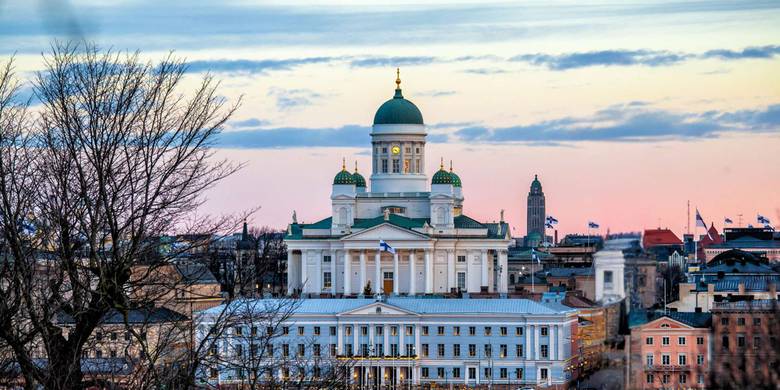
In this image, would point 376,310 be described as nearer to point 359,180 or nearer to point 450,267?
point 450,267

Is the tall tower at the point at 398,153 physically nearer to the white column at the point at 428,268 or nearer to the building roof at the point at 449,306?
the white column at the point at 428,268

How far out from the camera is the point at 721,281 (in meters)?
101

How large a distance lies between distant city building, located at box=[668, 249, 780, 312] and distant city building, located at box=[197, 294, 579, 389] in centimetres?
597

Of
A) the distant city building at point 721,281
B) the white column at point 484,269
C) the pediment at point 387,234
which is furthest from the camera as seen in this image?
the pediment at point 387,234

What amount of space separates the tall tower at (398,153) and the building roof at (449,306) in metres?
36.4

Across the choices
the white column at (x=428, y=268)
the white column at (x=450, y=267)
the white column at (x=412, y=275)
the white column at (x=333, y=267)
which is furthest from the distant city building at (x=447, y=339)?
the white column at (x=333, y=267)

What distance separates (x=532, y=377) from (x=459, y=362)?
13.2ft

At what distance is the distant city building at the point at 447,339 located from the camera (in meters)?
88.3

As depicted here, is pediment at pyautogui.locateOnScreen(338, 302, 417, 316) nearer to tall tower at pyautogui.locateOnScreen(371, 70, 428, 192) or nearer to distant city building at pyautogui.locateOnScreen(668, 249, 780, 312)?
distant city building at pyautogui.locateOnScreen(668, 249, 780, 312)


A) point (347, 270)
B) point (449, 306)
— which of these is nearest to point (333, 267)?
point (347, 270)

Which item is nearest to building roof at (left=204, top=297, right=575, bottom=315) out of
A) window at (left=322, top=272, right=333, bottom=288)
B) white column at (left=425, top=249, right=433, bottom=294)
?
white column at (left=425, top=249, right=433, bottom=294)

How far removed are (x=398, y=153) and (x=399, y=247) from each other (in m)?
11.8

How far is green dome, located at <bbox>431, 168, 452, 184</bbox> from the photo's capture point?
424 ft

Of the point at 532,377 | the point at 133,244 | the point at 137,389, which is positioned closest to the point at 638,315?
the point at 133,244
